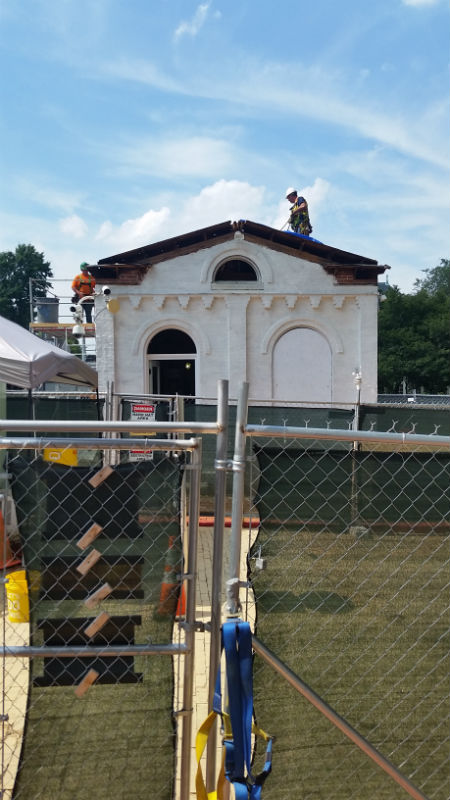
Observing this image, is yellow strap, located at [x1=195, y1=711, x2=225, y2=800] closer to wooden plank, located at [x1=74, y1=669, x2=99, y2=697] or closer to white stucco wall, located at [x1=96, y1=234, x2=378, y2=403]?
wooden plank, located at [x1=74, y1=669, x2=99, y2=697]

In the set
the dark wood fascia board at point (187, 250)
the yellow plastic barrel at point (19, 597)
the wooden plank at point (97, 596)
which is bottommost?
the yellow plastic barrel at point (19, 597)

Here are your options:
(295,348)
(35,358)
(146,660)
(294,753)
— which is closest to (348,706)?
(294,753)

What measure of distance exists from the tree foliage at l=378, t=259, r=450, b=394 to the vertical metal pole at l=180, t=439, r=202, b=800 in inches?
1952

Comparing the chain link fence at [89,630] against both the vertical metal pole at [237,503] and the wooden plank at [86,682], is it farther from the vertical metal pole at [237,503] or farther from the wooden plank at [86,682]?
the vertical metal pole at [237,503]

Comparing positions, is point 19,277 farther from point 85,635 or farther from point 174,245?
point 85,635

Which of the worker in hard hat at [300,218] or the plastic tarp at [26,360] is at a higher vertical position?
the worker in hard hat at [300,218]

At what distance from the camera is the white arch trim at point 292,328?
15555mm

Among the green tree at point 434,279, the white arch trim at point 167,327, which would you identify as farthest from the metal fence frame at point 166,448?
the green tree at point 434,279

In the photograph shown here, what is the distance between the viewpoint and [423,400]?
77.4 feet

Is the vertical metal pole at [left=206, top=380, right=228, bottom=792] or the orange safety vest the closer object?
the vertical metal pole at [left=206, top=380, right=228, bottom=792]

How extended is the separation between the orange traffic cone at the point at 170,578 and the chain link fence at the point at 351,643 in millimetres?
335

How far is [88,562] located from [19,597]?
88 centimetres

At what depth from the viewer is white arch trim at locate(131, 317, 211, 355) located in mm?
15719

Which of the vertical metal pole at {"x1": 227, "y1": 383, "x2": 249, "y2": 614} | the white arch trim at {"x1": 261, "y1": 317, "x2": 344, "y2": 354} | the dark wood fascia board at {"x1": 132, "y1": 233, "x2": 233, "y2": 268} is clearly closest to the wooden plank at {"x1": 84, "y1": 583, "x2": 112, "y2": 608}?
the vertical metal pole at {"x1": 227, "y1": 383, "x2": 249, "y2": 614}
